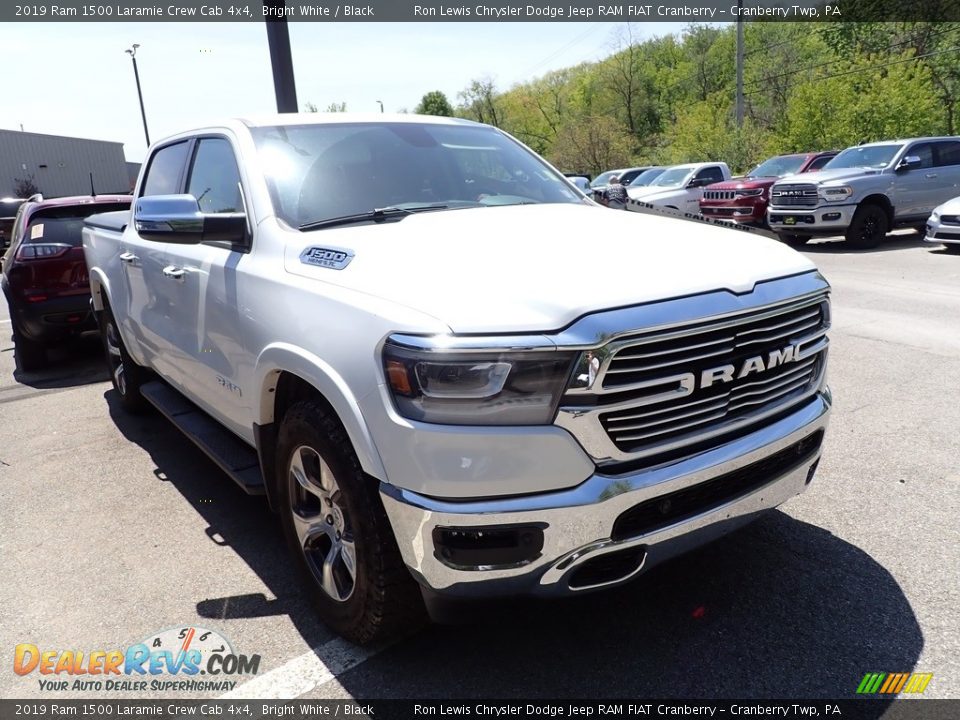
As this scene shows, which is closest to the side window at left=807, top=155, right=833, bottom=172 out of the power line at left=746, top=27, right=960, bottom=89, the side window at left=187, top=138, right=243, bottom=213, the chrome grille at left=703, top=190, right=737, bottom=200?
the chrome grille at left=703, top=190, right=737, bottom=200

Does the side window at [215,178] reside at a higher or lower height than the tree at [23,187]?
higher

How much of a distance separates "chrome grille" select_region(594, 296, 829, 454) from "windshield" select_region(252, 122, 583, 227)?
1.51 metres

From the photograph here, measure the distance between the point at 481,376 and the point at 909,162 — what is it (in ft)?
50.2

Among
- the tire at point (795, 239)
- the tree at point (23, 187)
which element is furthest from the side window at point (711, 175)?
the tree at point (23, 187)

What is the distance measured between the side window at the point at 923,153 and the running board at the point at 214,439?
14.9 m

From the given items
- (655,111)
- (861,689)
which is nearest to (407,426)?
(861,689)

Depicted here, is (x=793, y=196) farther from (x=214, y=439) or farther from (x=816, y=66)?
(x=816, y=66)

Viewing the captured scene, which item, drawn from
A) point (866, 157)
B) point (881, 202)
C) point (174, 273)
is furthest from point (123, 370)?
point (866, 157)

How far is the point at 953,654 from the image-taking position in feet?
7.95

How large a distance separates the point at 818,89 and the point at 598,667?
31.4 metres

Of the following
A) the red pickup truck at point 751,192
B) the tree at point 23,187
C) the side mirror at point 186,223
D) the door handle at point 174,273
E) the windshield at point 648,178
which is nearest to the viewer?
the side mirror at point 186,223

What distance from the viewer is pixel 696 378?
7.30ft

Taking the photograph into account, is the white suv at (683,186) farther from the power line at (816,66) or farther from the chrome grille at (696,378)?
the power line at (816,66)

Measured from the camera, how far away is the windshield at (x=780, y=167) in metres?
17.8
